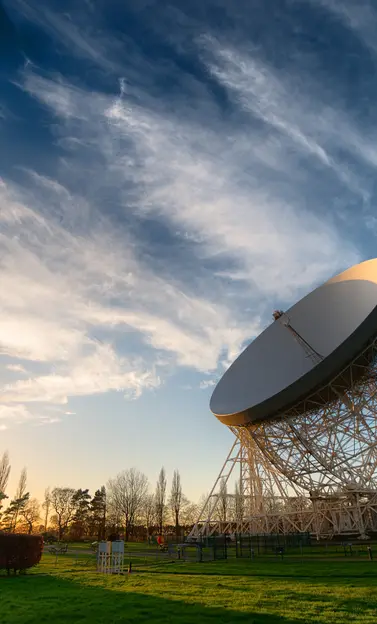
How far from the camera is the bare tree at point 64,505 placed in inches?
2726

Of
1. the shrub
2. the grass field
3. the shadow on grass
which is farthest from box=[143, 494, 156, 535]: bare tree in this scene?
the shadow on grass

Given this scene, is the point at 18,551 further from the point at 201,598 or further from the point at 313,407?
the point at 313,407

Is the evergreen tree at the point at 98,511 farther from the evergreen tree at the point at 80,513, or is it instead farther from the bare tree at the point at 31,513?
the bare tree at the point at 31,513

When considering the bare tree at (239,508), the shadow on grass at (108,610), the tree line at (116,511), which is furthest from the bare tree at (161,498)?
the shadow on grass at (108,610)

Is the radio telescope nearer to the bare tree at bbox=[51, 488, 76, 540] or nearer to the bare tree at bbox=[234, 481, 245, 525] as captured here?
the bare tree at bbox=[234, 481, 245, 525]

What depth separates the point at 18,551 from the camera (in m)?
16.9

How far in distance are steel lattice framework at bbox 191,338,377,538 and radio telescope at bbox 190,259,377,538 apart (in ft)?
0.19

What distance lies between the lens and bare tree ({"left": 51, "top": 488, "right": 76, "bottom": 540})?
69250 millimetres

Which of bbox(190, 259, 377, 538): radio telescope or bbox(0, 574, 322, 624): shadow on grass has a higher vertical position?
bbox(190, 259, 377, 538): radio telescope

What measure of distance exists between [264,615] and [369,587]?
472 cm

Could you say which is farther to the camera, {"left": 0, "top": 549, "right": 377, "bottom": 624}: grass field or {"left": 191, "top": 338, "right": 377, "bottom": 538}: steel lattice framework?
{"left": 191, "top": 338, "right": 377, "bottom": 538}: steel lattice framework

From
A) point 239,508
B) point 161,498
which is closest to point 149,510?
point 161,498

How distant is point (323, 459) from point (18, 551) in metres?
17.3

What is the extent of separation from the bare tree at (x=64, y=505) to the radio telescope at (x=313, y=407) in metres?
48.7
